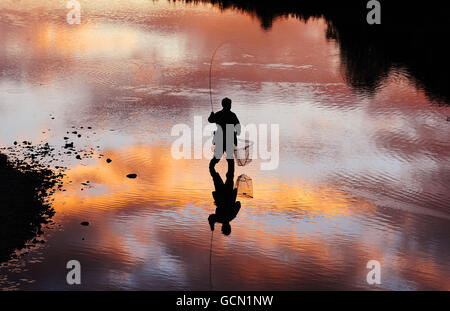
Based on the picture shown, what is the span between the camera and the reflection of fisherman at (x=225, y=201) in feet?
35.0

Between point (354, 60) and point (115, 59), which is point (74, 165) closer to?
point (115, 59)

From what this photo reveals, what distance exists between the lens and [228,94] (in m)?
19.0

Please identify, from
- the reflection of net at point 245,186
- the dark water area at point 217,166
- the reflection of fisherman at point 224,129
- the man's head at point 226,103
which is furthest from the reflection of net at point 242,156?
the man's head at point 226,103

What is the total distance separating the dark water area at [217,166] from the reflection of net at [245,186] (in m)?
0.04

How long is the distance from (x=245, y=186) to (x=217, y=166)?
52.4 inches

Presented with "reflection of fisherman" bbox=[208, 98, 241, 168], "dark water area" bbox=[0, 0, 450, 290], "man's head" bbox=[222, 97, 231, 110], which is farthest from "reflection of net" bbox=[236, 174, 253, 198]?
"man's head" bbox=[222, 97, 231, 110]

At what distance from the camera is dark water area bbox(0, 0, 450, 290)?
30.0 feet

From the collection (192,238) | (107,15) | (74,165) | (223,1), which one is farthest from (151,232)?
(223,1)

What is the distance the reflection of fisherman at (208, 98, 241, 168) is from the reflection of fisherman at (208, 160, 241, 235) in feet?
0.83

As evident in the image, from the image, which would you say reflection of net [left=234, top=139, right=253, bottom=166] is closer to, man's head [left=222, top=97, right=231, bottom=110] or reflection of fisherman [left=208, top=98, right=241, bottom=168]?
reflection of fisherman [left=208, top=98, right=241, bottom=168]

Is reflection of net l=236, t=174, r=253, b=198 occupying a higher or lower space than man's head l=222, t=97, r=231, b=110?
lower

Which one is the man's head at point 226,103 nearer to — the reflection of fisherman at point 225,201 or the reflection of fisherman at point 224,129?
the reflection of fisherman at point 224,129

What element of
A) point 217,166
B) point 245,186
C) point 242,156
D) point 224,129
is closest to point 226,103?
point 224,129

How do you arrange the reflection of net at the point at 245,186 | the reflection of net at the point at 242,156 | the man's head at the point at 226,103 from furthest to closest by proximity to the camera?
the reflection of net at the point at 242,156, the man's head at the point at 226,103, the reflection of net at the point at 245,186
